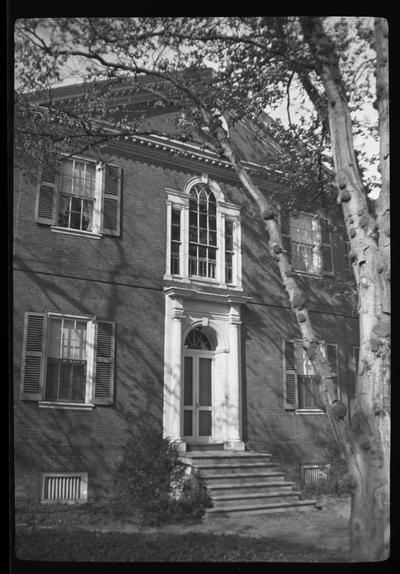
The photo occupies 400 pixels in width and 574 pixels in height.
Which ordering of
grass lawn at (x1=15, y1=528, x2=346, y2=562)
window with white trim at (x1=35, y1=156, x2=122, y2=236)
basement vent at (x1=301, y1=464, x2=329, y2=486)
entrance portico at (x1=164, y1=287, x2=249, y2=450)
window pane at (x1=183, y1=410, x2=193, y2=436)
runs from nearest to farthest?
grass lawn at (x1=15, y1=528, x2=346, y2=562)
basement vent at (x1=301, y1=464, x2=329, y2=486)
window with white trim at (x1=35, y1=156, x2=122, y2=236)
window pane at (x1=183, y1=410, x2=193, y2=436)
entrance portico at (x1=164, y1=287, x2=249, y2=450)

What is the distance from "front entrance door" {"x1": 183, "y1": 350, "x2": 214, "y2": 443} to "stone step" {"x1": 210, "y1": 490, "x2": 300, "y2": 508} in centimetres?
81

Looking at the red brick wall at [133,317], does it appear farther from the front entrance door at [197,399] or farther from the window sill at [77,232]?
the front entrance door at [197,399]

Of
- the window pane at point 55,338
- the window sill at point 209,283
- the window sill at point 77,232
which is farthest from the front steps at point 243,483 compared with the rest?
the window sill at point 77,232

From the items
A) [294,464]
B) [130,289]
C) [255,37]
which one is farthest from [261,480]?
[255,37]

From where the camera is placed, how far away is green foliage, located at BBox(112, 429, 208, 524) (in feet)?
18.3

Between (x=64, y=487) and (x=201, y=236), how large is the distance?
3353 millimetres

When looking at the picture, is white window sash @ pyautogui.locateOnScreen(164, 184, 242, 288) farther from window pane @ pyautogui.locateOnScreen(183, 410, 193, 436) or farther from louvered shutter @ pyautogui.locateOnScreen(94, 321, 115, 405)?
window pane @ pyautogui.locateOnScreen(183, 410, 193, 436)

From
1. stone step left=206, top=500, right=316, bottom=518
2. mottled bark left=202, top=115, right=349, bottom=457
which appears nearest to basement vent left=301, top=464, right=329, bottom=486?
stone step left=206, top=500, right=316, bottom=518

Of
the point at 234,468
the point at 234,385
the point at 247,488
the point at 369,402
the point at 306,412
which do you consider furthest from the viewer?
the point at 234,385

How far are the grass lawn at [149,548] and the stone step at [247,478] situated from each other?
104 cm

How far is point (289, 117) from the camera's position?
6.73 metres

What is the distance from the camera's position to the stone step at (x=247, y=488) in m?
6.06

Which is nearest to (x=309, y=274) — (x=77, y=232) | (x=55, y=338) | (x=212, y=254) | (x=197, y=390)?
(x=212, y=254)

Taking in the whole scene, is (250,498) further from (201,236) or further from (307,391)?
(201,236)
